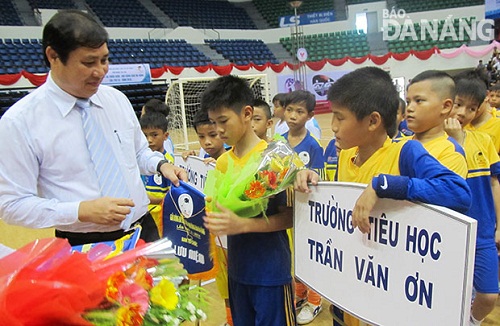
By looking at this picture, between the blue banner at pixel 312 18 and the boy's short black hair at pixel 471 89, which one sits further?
the blue banner at pixel 312 18

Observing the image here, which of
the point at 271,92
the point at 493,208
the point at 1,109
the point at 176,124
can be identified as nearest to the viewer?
the point at 493,208

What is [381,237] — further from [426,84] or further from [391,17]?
[391,17]

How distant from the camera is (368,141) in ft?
4.90

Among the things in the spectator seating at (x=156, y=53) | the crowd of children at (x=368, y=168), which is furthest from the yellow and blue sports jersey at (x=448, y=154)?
the spectator seating at (x=156, y=53)

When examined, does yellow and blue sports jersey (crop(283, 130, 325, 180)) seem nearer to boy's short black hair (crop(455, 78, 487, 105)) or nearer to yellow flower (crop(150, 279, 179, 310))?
boy's short black hair (crop(455, 78, 487, 105))

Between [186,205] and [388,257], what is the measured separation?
95 cm

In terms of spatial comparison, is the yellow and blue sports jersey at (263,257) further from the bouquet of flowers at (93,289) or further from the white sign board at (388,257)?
the bouquet of flowers at (93,289)

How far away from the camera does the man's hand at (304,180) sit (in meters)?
1.50

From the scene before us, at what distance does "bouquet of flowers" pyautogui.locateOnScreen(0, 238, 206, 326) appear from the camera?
74 cm

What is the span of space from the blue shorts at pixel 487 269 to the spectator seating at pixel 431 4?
20800 mm

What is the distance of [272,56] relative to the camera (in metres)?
19.5

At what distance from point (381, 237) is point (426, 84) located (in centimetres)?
102

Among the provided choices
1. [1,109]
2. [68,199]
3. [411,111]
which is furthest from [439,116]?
[1,109]

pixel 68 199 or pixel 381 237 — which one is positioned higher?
pixel 68 199
